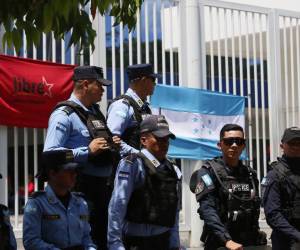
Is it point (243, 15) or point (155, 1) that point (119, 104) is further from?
point (243, 15)

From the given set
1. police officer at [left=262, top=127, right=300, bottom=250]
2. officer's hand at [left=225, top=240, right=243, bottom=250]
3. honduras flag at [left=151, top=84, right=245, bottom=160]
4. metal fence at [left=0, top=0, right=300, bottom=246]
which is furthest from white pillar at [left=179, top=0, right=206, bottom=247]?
officer's hand at [left=225, top=240, right=243, bottom=250]

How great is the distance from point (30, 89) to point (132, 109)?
220 cm

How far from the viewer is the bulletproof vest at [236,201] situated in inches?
183

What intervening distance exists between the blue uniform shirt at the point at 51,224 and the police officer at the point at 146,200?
24 cm

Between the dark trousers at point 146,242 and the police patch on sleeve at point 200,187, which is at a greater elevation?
the police patch on sleeve at point 200,187

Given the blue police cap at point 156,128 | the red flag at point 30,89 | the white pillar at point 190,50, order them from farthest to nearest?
the white pillar at point 190,50 < the red flag at point 30,89 < the blue police cap at point 156,128

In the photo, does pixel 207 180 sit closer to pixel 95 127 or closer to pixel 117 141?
pixel 117 141

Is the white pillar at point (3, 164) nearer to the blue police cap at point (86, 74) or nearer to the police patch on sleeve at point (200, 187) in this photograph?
the blue police cap at point (86, 74)

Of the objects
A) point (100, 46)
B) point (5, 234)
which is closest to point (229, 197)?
point (5, 234)

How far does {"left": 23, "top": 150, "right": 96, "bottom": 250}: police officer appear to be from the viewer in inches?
160

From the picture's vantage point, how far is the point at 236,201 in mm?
4637

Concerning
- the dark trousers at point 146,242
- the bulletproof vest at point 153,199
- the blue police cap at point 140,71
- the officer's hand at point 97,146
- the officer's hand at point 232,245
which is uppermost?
the blue police cap at point 140,71

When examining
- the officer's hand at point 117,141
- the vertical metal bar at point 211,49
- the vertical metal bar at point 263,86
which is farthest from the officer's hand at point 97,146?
the vertical metal bar at point 263,86

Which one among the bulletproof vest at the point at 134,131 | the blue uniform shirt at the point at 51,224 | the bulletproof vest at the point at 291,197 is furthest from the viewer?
the bulletproof vest at the point at 134,131
